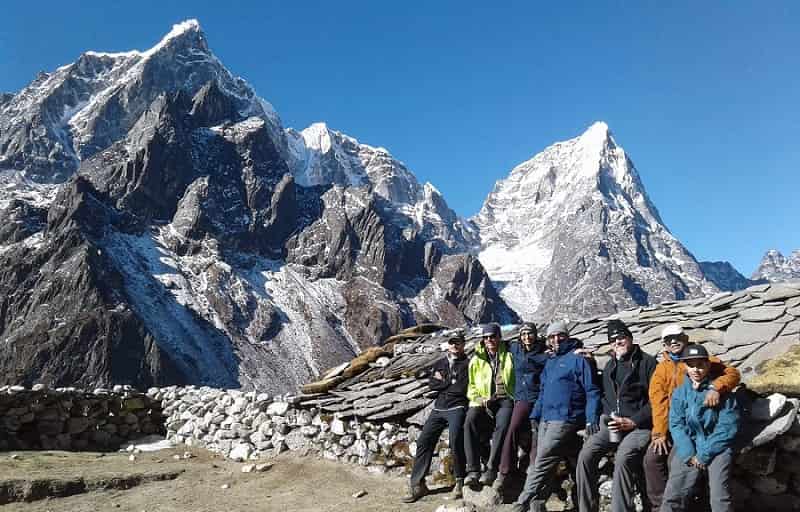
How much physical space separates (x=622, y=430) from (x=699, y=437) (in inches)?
36.0

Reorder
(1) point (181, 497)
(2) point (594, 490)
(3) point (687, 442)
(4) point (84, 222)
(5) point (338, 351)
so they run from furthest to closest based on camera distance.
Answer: (5) point (338, 351) < (4) point (84, 222) < (1) point (181, 497) < (2) point (594, 490) < (3) point (687, 442)

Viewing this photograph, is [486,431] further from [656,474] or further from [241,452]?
[241,452]

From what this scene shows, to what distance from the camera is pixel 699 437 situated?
19.6ft

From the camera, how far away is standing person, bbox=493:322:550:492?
7602 millimetres

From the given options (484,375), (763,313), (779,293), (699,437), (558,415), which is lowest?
(699,437)

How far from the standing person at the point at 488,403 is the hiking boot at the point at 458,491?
0.09m

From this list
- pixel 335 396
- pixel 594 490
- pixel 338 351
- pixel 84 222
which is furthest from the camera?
pixel 338 351

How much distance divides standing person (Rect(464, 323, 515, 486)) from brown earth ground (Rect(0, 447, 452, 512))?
765 millimetres

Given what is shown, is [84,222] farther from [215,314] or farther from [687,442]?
[687,442]

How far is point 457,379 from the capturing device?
8.70 m

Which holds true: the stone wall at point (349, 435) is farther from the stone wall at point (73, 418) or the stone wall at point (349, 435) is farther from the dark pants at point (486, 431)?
the dark pants at point (486, 431)

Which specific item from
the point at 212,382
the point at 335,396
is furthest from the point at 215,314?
the point at 335,396

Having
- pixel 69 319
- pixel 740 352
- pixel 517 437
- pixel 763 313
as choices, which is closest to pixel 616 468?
pixel 517 437

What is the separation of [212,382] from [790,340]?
130m
